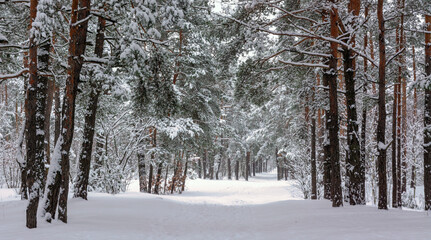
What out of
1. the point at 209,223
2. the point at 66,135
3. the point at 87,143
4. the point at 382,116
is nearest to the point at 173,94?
the point at 87,143

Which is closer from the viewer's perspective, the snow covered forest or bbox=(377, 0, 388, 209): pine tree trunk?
the snow covered forest

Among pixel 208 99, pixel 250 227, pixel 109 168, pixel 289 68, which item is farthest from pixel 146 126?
pixel 250 227

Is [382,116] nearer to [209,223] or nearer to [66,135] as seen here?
[209,223]

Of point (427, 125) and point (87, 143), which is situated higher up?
point (427, 125)

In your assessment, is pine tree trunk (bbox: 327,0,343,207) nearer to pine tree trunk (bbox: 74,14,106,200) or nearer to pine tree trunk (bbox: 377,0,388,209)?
pine tree trunk (bbox: 377,0,388,209)

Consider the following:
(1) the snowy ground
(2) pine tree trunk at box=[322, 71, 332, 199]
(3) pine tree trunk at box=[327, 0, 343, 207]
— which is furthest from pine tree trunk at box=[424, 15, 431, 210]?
(1) the snowy ground

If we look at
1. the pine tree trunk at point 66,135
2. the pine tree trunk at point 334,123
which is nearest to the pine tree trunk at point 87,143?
the pine tree trunk at point 66,135

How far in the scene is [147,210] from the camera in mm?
9492

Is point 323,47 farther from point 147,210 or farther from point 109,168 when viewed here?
point 109,168

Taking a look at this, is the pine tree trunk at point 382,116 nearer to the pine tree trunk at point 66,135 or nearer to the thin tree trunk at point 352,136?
the thin tree trunk at point 352,136

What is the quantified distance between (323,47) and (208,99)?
23.3 feet

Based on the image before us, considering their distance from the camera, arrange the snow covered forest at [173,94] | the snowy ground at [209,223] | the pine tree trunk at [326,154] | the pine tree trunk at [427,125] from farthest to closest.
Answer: the pine tree trunk at [326,154]
the pine tree trunk at [427,125]
the snow covered forest at [173,94]
the snowy ground at [209,223]

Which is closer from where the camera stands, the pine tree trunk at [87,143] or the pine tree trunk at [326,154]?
the pine tree trunk at [87,143]

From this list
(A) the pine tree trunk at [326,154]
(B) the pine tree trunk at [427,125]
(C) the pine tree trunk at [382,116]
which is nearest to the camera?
(C) the pine tree trunk at [382,116]
